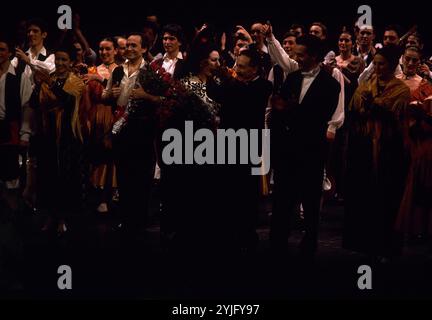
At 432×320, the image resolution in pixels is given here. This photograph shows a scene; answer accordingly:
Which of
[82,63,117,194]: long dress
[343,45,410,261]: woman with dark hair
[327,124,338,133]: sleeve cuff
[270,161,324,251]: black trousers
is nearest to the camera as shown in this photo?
[343,45,410,261]: woman with dark hair

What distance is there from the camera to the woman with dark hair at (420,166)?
7.64m

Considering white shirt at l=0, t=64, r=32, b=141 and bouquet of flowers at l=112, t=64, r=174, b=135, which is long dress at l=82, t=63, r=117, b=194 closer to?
white shirt at l=0, t=64, r=32, b=141

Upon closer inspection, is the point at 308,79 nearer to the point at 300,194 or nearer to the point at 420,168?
the point at 300,194

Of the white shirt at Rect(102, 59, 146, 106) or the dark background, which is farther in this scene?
the dark background

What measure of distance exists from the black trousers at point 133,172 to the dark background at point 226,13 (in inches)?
122

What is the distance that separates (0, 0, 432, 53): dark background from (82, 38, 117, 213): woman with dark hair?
85 cm

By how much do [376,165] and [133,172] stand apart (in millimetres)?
2098

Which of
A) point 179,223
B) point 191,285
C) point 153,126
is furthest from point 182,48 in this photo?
point 191,285

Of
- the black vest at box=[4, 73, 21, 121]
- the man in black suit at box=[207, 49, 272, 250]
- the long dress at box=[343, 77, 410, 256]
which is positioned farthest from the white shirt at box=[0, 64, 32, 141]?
the long dress at box=[343, 77, 410, 256]

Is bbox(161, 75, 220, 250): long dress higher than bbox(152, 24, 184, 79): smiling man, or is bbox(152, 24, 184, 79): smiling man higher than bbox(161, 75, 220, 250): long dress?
bbox(152, 24, 184, 79): smiling man

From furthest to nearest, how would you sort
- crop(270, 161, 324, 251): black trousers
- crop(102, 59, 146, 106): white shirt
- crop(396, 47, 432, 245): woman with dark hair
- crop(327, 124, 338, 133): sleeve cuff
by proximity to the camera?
1. crop(102, 59, 146, 106): white shirt
2. crop(396, 47, 432, 245): woman with dark hair
3. crop(327, 124, 338, 133): sleeve cuff
4. crop(270, 161, 324, 251): black trousers

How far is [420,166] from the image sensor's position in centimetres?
770

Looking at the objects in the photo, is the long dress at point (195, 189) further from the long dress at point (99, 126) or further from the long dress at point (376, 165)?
the long dress at point (99, 126)

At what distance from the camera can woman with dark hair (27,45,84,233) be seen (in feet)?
25.3
